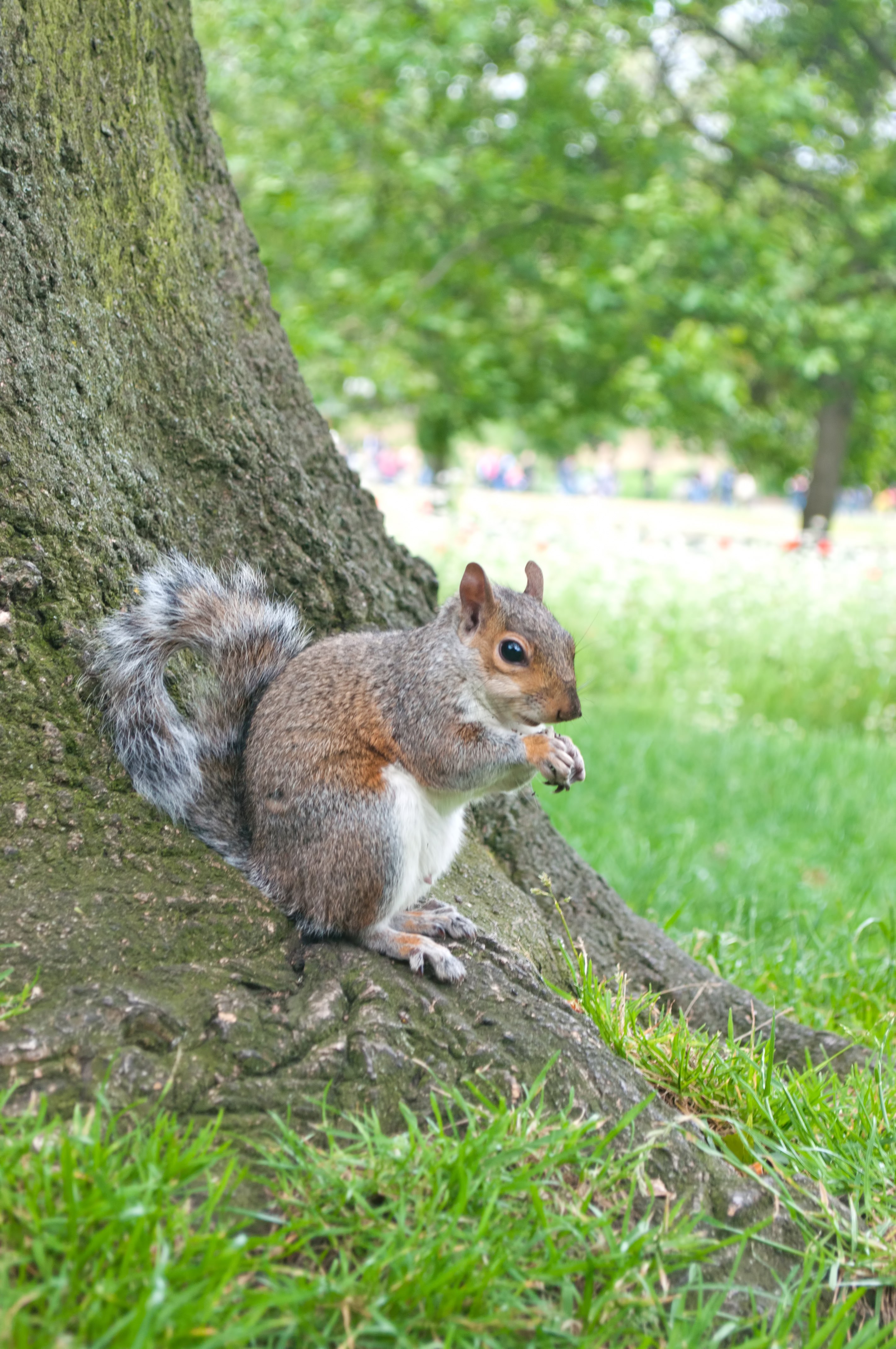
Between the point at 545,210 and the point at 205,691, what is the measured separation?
285 inches

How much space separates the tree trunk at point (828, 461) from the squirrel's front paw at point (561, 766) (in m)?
12.1

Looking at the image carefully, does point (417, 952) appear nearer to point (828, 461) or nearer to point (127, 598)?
point (127, 598)

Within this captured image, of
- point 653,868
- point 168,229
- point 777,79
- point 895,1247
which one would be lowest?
point 653,868

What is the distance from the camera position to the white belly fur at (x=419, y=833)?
5.52 ft

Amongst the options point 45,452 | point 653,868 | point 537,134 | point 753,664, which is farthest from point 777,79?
point 45,452

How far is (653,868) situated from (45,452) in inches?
81.4

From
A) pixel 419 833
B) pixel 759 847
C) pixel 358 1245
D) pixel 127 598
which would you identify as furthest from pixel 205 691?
pixel 759 847

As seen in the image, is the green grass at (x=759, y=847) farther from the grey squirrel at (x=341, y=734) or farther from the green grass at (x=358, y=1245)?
the green grass at (x=358, y=1245)

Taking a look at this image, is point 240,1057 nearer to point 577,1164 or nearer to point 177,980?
point 177,980

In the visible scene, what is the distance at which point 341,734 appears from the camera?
1.74 m

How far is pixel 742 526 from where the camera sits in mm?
23250

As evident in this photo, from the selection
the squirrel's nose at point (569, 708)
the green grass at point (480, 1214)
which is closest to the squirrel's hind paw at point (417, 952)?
the green grass at point (480, 1214)

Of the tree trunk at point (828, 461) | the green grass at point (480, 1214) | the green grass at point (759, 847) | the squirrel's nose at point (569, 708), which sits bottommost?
the green grass at point (759, 847)

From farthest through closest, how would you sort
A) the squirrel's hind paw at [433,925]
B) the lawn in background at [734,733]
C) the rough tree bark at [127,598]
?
the lawn in background at [734,733] < the squirrel's hind paw at [433,925] < the rough tree bark at [127,598]
